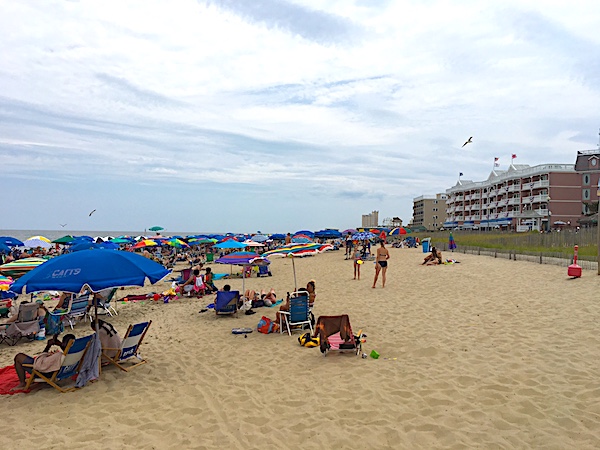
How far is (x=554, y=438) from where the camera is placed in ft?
12.4

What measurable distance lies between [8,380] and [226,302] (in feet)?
15.3

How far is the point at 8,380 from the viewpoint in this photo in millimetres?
5602

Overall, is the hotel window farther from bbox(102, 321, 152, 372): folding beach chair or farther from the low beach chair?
bbox(102, 321, 152, 372): folding beach chair

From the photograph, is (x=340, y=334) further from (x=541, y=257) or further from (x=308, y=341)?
(x=541, y=257)

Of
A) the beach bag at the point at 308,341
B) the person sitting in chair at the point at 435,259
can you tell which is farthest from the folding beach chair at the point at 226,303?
the person sitting in chair at the point at 435,259

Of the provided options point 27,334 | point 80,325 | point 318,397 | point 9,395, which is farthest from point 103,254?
point 80,325

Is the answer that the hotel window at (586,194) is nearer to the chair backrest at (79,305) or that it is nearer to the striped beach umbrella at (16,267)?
the chair backrest at (79,305)

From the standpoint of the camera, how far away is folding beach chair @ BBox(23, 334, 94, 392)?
5258 millimetres

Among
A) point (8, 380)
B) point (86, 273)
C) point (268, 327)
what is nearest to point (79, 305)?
point (8, 380)

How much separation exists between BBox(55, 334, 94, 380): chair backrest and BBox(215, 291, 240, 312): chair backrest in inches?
163

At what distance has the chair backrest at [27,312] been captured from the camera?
314 inches

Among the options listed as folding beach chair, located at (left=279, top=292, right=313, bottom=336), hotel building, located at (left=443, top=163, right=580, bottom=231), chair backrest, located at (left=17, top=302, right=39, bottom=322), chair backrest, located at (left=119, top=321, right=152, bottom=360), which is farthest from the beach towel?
hotel building, located at (left=443, top=163, right=580, bottom=231)

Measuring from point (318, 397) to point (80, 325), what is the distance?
23.5 ft

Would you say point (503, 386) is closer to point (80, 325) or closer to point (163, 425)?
point (163, 425)
